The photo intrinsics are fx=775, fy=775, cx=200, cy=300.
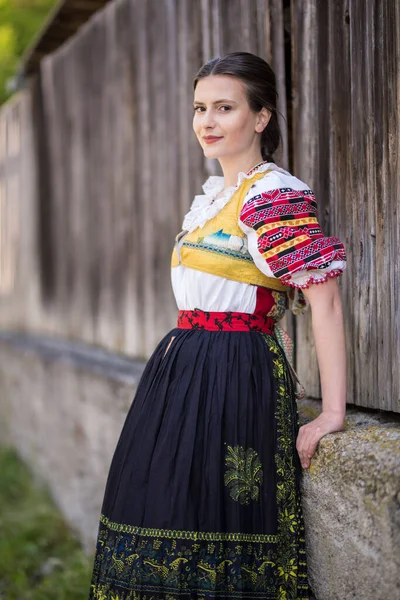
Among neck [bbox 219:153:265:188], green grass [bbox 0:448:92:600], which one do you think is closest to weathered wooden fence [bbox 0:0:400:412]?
neck [bbox 219:153:265:188]

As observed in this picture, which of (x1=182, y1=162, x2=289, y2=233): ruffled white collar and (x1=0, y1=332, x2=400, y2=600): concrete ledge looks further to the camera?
(x1=182, y1=162, x2=289, y2=233): ruffled white collar

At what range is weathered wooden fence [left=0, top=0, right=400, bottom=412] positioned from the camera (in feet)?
7.87

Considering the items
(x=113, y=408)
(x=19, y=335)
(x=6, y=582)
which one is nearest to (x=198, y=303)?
(x=113, y=408)

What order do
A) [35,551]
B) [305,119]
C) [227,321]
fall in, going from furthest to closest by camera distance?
[35,551]
[305,119]
[227,321]

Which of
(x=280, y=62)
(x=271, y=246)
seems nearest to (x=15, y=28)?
(x=280, y=62)

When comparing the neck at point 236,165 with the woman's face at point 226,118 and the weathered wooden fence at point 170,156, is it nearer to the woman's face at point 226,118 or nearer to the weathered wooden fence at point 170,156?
the woman's face at point 226,118

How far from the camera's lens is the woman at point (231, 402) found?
2.09 metres

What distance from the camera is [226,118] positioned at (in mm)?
2303

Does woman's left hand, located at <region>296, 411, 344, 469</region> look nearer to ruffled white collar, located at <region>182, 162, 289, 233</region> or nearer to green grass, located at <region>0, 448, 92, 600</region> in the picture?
ruffled white collar, located at <region>182, 162, 289, 233</region>

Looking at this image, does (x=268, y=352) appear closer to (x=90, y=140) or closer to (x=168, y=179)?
(x=168, y=179)

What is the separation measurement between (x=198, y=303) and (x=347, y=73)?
927 mm

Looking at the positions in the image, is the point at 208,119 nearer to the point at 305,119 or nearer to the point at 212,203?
the point at 212,203

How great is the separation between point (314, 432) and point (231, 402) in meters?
0.25

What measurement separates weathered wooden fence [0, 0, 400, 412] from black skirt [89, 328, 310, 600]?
0.44 m
